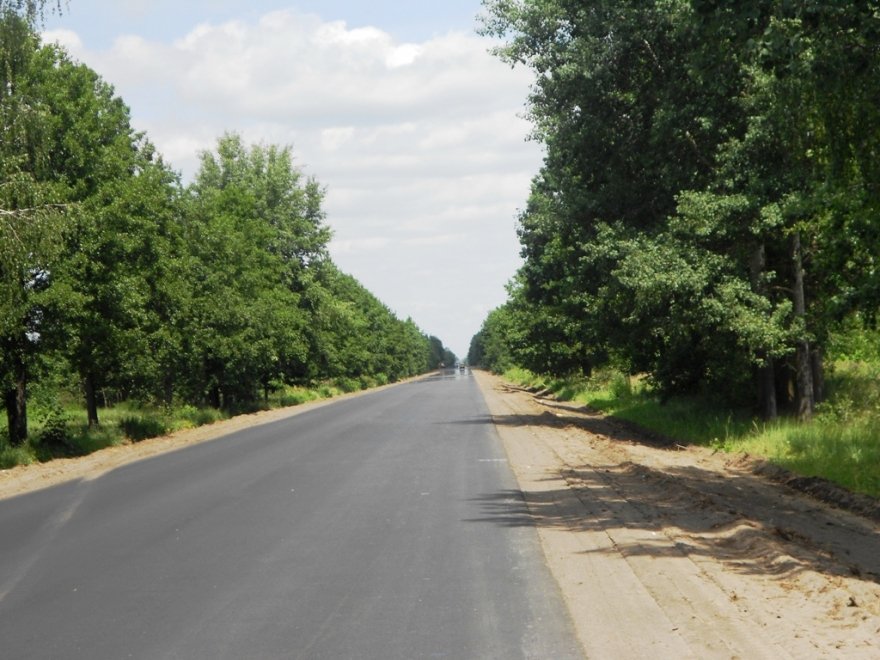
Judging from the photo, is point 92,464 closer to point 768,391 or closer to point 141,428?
point 141,428

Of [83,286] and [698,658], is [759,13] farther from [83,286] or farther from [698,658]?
[83,286]

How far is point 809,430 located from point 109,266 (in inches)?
718

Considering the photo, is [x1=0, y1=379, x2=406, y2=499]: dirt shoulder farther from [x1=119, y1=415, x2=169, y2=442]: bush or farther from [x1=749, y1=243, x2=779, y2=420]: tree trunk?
[x1=749, y1=243, x2=779, y2=420]: tree trunk

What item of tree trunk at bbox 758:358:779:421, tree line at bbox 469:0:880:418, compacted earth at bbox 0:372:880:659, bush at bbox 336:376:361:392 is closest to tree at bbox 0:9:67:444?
compacted earth at bbox 0:372:880:659

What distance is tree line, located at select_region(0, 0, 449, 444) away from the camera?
20.6 m

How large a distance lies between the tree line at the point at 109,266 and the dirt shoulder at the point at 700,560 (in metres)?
11.5

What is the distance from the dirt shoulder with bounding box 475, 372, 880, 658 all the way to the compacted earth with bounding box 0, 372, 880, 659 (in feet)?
0.05

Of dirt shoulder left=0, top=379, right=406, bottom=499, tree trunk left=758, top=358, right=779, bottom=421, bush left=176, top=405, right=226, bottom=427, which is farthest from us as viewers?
bush left=176, top=405, right=226, bottom=427

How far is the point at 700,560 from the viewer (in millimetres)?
9789

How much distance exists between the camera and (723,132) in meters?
24.2

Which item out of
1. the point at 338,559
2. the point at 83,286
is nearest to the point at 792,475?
the point at 338,559

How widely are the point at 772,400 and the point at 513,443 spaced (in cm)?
634

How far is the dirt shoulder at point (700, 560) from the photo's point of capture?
691 cm

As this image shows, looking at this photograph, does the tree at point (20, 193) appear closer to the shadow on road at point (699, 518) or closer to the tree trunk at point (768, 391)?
the shadow on road at point (699, 518)
